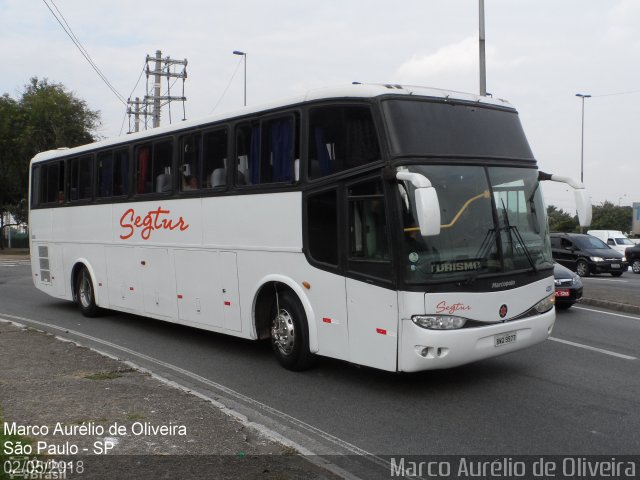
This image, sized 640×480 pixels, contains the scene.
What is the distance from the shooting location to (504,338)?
741 centimetres

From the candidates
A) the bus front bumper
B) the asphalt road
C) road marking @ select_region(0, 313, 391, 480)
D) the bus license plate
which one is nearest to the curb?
the asphalt road

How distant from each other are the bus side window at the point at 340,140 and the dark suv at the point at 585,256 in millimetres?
19434

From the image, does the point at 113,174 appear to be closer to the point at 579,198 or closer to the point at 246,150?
the point at 246,150

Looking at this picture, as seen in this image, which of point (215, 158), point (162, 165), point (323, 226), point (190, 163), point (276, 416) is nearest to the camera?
point (276, 416)

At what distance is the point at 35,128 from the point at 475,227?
4220 cm

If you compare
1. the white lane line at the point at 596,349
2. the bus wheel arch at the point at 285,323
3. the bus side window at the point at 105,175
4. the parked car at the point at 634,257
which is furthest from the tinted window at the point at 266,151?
the parked car at the point at 634,257

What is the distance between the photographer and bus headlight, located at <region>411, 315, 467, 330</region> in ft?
22.5

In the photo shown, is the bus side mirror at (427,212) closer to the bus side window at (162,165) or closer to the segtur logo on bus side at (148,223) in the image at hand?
the segtur logo on bus side at (148,223)

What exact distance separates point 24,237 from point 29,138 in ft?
79.6

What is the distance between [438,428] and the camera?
6.22m

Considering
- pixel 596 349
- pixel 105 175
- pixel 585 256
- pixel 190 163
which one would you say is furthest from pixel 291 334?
pixel 585 256

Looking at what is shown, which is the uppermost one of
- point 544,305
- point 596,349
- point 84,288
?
point 544,305

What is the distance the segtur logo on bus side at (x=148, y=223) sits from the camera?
1067cm

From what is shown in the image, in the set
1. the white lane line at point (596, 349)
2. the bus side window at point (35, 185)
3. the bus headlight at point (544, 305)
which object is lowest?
the white lane line at point (596, 349)
